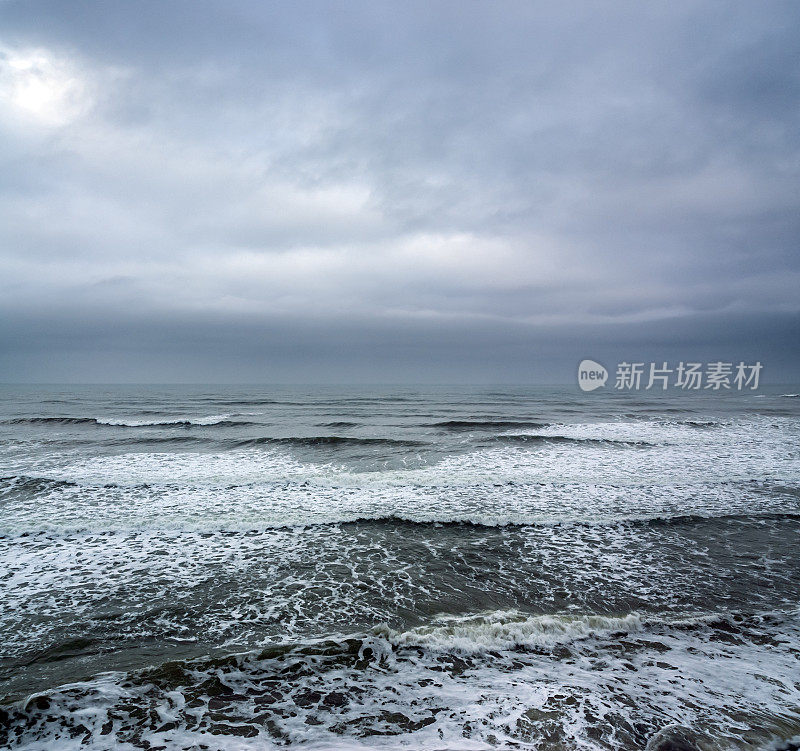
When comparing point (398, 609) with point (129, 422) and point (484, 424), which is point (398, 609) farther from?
point (129, 422)

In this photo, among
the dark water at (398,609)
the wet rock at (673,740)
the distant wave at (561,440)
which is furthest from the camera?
the distant wave at (561,440)

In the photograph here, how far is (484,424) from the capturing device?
27.6 m

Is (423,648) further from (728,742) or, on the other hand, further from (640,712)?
(728,742)

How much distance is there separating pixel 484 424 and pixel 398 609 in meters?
22.6

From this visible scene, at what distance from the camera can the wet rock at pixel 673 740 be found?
345 cm

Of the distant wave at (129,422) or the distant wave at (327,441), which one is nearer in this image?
the distant wave at (327,441)

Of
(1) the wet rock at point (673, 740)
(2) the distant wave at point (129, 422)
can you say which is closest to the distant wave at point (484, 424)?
(2) the distant wave at point (129, 422)

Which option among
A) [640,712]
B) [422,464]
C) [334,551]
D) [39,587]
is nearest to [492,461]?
[422,464]

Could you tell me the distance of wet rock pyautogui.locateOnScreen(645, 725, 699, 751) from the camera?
11.3ft

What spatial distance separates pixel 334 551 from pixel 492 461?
374 inches

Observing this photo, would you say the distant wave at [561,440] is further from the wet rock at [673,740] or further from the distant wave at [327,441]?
the wet rock at [673,740]

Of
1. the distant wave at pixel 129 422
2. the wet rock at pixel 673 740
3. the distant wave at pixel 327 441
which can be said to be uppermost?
the wet rock at pixel 673 740

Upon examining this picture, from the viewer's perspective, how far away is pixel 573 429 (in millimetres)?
24906

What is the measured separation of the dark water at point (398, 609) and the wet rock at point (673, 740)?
84 mm
